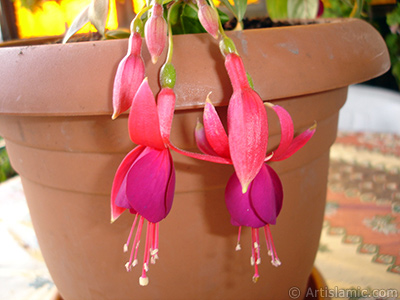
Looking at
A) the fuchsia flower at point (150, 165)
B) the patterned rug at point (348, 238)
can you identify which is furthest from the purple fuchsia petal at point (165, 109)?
the patterned rug at point (348, 238)

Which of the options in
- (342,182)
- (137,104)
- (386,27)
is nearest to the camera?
(137,104)

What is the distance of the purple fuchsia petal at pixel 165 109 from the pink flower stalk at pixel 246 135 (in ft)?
0.12

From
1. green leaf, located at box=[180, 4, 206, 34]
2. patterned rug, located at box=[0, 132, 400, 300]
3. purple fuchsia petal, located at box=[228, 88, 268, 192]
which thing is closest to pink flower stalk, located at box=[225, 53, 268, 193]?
purple fuchsia petal, located at box=[228, 88, 268, 192]

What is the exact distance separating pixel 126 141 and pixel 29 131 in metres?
A: 0.09

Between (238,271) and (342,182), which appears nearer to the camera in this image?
(238,271)

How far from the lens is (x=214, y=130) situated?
0.75 feet

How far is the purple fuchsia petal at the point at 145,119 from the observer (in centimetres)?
21

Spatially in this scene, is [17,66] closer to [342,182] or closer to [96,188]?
[96,188]

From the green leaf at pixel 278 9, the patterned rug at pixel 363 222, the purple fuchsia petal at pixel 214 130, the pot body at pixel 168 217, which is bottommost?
the patterned rug at pixel 363 222

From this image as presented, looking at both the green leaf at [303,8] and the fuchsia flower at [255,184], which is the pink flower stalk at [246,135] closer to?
the fuchsia flower at [255,184]

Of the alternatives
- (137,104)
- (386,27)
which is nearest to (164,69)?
(137,104)

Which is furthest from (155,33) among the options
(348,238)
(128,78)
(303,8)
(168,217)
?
(348,238)

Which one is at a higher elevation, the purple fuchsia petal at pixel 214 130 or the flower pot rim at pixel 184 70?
the flower pot rim at pixel 184 70

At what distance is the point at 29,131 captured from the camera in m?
0.30
